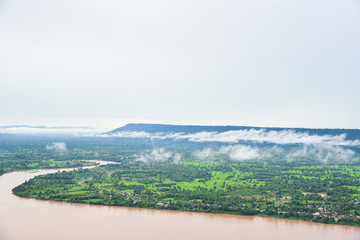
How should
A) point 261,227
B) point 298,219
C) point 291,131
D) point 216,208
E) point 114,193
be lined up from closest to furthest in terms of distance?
point 261,227 → point 298,219 → point 216,208 → point 114,193 → point 291,131

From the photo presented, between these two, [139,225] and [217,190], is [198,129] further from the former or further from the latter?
[139,225]

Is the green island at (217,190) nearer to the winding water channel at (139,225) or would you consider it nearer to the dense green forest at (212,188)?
the dense green forest at (212,188)

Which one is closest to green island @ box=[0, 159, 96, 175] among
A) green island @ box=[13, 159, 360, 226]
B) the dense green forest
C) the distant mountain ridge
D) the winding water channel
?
the dense green forest

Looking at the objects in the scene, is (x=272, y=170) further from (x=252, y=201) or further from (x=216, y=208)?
(x=216, y=208)

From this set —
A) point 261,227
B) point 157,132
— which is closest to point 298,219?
point 261,227

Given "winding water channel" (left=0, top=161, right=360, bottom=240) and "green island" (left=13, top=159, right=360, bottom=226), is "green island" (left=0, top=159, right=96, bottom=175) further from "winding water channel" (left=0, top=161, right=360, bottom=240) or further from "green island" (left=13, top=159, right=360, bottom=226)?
"winding water channel" (left=0, top=161, right=360, bottom=240)

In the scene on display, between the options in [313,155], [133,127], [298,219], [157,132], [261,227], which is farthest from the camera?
[133,127]
